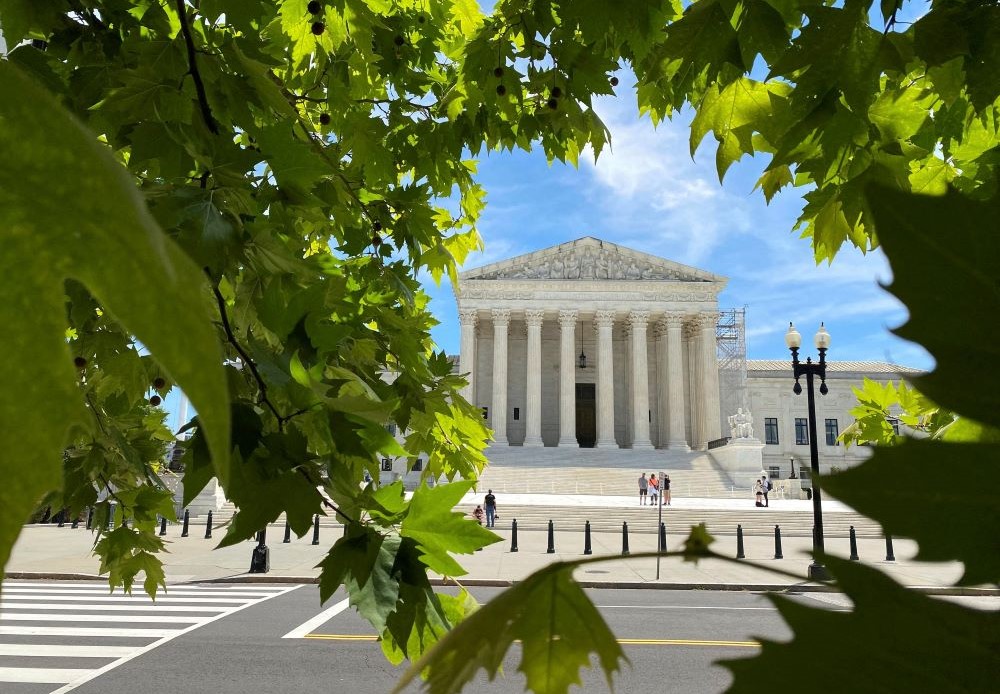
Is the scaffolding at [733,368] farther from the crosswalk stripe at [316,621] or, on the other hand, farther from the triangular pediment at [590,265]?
the crosswalk stripe at [316,621]

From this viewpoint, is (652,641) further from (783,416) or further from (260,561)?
(783,416)

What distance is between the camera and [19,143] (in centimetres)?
24

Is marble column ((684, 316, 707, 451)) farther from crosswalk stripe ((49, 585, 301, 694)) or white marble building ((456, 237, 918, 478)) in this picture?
crosswalk stripe ((49, 585, 301, 694))

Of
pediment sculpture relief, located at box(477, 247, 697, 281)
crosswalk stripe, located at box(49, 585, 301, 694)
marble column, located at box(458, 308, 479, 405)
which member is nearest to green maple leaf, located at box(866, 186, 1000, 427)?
crosswalk stripe, located at box(49, 585, 301, 694)

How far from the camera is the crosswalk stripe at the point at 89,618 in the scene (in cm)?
944

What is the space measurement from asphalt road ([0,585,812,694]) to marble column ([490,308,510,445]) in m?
28.3

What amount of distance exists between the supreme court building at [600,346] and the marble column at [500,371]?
6 centimetres

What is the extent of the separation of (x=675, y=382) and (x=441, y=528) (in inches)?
1597

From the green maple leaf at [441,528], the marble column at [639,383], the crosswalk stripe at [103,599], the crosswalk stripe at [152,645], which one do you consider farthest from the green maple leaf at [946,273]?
the marble column at [639,383]

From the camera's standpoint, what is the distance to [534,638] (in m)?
0.50

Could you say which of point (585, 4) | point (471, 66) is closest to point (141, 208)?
point (585, 4)

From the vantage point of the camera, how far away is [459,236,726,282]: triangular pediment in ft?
137

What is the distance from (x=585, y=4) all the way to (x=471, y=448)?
2254 mm

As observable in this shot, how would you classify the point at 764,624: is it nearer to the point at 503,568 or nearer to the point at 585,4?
the point at 503,568
